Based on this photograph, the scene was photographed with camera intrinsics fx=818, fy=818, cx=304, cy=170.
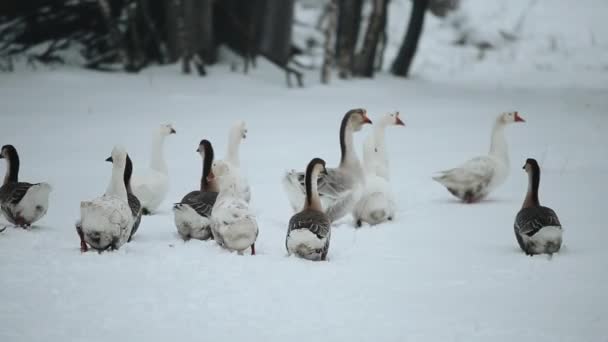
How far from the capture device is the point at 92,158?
13.3 m

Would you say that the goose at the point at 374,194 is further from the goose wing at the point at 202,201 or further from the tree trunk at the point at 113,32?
the tree trunk at the point at 113,32

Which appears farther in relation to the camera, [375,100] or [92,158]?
[375,100]

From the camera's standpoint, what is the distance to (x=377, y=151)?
1102cm

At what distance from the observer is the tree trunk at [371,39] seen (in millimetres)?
21981

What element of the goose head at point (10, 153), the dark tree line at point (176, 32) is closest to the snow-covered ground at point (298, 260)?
the goose head at point (10, 153)

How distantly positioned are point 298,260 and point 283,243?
1104 millimetres

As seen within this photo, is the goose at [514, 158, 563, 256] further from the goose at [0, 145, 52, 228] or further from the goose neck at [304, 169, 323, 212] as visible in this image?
the goose at [0, 145, 52, 228]

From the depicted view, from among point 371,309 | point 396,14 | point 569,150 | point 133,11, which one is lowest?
point 371,309

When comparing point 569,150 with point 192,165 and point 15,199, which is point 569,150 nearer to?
point 192,165

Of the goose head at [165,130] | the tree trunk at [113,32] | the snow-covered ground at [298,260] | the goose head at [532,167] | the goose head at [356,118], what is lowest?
the snow-covered ground at [298,260]

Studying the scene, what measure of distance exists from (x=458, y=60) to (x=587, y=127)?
1516 cm

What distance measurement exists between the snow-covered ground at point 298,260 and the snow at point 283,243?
24 millimetres

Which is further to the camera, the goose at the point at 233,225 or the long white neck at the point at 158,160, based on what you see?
the long white neck at the point at 158,160

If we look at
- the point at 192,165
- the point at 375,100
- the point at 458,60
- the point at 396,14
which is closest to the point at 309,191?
the point at 192,165
